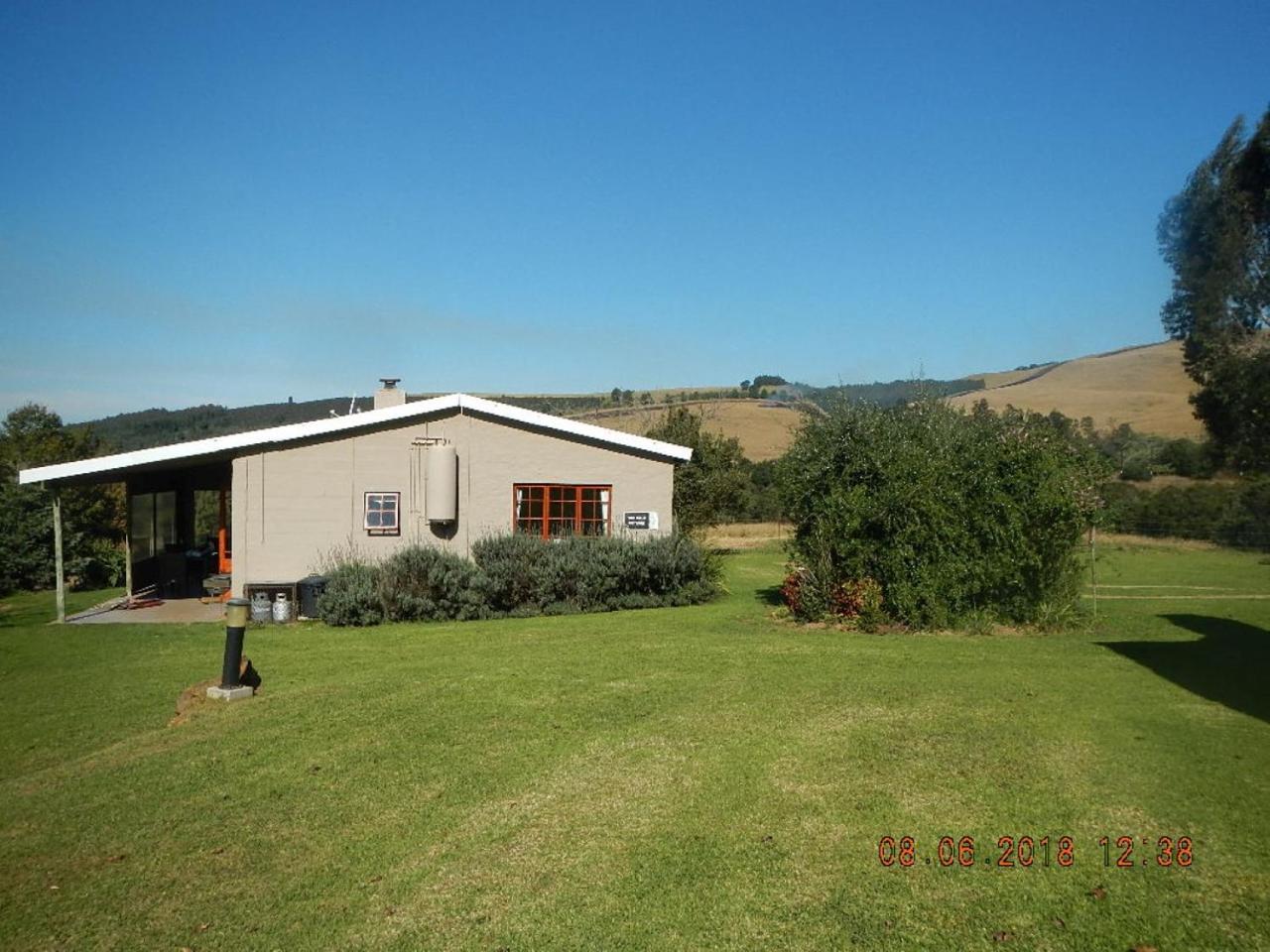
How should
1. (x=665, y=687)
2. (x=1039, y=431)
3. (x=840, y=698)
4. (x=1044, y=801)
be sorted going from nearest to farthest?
1. (x=1044, y=801)
2. (x=840, y=698)
3. (x=665, y=687)
4. (x=1039, y=431)

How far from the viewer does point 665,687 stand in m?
9.54

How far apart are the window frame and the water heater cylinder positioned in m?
1.27

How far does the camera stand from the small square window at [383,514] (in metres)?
17.4

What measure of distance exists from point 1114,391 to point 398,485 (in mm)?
59898

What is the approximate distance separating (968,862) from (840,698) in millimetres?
3807

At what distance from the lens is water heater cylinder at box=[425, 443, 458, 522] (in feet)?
56.4

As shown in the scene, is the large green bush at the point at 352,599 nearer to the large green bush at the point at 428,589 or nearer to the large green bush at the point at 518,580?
the large green bush at the point at 518,580

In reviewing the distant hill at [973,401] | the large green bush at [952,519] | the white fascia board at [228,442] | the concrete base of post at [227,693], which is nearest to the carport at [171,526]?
the white fascia board at [228,442]

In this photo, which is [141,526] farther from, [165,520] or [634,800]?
[634,800]

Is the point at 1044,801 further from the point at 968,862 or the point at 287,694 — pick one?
the point at 287,694

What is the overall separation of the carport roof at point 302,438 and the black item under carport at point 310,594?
2.57 m

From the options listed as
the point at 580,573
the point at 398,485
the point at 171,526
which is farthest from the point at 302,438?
the point at 171,526

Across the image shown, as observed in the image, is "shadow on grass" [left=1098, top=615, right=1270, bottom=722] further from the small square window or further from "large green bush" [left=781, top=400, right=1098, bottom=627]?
the small square window

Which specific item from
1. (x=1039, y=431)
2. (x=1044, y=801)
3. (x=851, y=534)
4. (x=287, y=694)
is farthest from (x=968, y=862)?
(x=1039, y=431)
